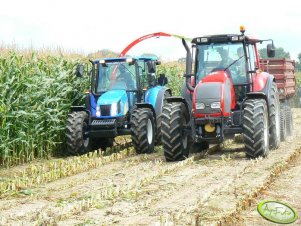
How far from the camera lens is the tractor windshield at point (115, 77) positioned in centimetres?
1208

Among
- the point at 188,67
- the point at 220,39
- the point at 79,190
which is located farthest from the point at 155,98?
the point at 79,190

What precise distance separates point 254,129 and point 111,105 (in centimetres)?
307

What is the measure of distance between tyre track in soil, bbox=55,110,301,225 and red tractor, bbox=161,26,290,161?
55 centimetres

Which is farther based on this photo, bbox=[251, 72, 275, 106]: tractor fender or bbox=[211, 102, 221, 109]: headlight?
bbox=[251, 72, 275, 106]: tractor fender

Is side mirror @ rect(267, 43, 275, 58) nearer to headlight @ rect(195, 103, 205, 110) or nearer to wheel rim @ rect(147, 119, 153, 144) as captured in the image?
headlight @ rect(195, 103, 205, 110)

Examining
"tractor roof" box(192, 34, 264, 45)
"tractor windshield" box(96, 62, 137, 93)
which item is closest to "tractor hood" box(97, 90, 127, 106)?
"tractor windshield" box(96, 62, 137, 93)

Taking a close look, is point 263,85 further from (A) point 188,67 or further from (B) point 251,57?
(A) point 188,67

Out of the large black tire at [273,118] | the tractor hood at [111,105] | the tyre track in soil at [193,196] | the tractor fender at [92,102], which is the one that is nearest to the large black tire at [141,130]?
the tractor hood at [111,105]

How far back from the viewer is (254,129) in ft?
31.9

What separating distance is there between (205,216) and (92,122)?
20.1 ft

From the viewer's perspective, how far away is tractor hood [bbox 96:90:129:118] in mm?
11469

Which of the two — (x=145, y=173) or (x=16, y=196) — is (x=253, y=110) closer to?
(x=145, y=173)

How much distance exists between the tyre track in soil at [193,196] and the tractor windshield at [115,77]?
10.3 feet

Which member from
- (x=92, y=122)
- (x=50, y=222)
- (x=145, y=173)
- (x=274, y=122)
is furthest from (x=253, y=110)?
(x=50, y=222)
